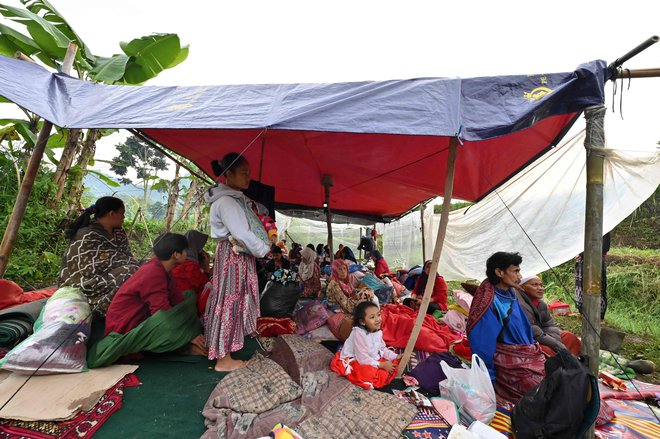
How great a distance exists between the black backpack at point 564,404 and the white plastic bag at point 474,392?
0.83 ft

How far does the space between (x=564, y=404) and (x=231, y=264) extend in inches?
101

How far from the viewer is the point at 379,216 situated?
968cm

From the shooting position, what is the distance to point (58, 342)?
233cm

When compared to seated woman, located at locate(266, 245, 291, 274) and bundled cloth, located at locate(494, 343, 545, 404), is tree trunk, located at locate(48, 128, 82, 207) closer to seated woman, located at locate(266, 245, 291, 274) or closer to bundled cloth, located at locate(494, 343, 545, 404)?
seated woman, located at locate(266, 245, 291, 274)

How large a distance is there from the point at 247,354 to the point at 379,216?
281 inches

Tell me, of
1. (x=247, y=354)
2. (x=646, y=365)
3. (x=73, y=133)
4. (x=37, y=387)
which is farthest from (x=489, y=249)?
(x=73, y=133)

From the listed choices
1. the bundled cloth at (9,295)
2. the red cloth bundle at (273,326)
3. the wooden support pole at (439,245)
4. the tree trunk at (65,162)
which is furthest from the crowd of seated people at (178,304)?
the tree trunk at (65,162)

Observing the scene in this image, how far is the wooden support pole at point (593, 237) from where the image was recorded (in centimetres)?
216

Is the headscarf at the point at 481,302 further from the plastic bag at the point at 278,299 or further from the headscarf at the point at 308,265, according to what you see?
the headscarf at the point at 308,265

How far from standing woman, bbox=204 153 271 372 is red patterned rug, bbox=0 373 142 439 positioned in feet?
2.63

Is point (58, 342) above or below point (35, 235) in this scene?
below

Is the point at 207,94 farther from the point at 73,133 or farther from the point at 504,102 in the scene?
the point at 73,133

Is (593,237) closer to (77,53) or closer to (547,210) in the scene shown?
(547,210)

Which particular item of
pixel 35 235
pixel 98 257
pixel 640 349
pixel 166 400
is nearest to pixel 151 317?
pixel 166 400
